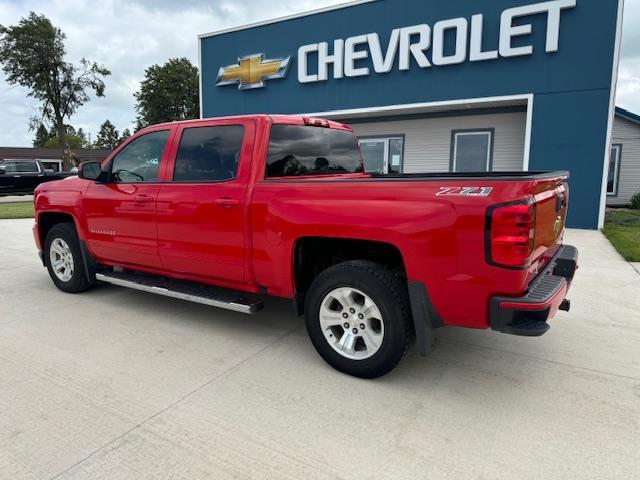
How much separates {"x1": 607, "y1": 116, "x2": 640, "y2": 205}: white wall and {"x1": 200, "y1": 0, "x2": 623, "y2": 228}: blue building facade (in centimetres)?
595

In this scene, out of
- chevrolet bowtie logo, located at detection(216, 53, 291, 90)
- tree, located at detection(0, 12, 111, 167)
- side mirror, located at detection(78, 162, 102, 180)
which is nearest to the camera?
side mirror, located at detection(78, 162, 102, 180)

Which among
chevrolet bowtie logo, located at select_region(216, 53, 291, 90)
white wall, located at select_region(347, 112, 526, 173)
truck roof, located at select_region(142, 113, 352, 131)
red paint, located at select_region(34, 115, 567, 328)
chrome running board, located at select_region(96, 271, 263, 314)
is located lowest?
chrome running board, located at select_region(96, 271, 263, 314)

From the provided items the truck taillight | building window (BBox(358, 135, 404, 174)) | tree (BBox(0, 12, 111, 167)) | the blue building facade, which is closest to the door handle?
the truck taillight

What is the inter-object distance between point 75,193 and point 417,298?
4104 millimetres

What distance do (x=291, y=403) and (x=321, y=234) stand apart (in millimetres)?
1161

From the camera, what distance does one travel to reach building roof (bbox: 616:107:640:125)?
15328mm

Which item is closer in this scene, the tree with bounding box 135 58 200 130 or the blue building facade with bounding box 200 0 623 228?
the blue building facade with bounding box 200 0 623 228

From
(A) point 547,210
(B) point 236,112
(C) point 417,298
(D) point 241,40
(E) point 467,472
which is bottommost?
(E) point 467,472

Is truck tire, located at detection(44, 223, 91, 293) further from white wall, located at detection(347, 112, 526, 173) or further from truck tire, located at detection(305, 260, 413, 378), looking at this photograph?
white wall, located at detection(347, 112, 526, 173)

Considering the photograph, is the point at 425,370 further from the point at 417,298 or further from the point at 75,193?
the point at 75,193

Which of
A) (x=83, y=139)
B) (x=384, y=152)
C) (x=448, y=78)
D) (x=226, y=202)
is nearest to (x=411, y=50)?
(x=448, y=78)

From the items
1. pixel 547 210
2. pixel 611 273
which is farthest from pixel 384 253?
pixel 611 273

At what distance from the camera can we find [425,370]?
340cm

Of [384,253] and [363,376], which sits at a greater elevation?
[384,253]
